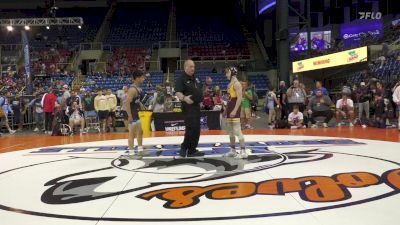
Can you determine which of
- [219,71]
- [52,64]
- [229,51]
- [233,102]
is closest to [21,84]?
[52,64]

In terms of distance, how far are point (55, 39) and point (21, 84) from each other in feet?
33.3

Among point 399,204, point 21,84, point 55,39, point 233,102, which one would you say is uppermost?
point 55,39

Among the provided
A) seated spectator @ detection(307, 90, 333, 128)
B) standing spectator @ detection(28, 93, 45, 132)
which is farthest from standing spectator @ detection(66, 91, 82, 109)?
seated spectator @ detection(307, 90, 333, 128)

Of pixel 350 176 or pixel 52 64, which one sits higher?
pixel 52 64

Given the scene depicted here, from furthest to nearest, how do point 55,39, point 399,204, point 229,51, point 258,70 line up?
1. point 55,39
2. point 229,51
3. point 258,70
4. point 399,204

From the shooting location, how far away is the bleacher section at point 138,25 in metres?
29.6

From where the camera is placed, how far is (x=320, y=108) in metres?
10.9

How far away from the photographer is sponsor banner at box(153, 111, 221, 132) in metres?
11.1

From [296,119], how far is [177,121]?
3295 mm

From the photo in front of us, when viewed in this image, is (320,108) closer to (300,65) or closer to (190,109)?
(190,109)

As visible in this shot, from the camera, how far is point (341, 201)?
127 inches

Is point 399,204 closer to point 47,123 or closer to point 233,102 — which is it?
point 233,102

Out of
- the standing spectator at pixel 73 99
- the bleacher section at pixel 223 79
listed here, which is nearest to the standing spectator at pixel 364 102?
the standing spectator at pixel 73 99

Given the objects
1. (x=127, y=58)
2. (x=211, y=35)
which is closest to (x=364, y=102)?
(x=127, y=58)
